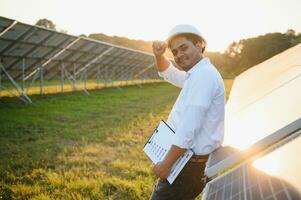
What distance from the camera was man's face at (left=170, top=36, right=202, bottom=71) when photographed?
1957 millimetres

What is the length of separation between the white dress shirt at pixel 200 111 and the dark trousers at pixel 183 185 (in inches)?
→ 4.9

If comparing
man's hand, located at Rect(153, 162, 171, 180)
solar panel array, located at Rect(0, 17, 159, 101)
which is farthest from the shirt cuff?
solar panel array, located at Rect(0, 17, 159, 101)

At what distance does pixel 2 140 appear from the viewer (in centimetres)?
585

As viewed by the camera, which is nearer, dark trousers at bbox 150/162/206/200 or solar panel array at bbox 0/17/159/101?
dark trousers at bbox 150/162/206/200

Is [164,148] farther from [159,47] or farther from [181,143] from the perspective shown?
[159,47]

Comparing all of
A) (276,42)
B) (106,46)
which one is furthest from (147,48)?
(106,46)

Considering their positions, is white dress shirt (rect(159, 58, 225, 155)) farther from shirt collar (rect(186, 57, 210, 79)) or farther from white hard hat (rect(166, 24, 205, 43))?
white hard hat (rect(166, 24, 205, 43))

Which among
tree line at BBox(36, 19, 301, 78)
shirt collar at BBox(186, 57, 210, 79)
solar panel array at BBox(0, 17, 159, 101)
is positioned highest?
solar panel array at BBox(0, 17, 159, 101)

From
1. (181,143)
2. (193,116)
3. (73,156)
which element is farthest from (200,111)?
(73,156)

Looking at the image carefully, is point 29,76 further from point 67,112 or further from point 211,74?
point 211,74

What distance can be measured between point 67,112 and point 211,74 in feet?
26.6

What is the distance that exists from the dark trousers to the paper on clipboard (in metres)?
0.12

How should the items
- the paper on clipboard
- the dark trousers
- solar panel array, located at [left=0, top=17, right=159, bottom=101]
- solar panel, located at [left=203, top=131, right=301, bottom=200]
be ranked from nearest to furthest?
solar panel, located at [left=203, top=131, right=301, bottom=200]
the paper on clipboard
the dark trousers
solar panel array, located at [left=0, top=17, right=159, bottom=101]

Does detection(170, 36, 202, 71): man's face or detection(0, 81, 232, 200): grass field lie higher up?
detection(170, 36, 202, 71): man's face
